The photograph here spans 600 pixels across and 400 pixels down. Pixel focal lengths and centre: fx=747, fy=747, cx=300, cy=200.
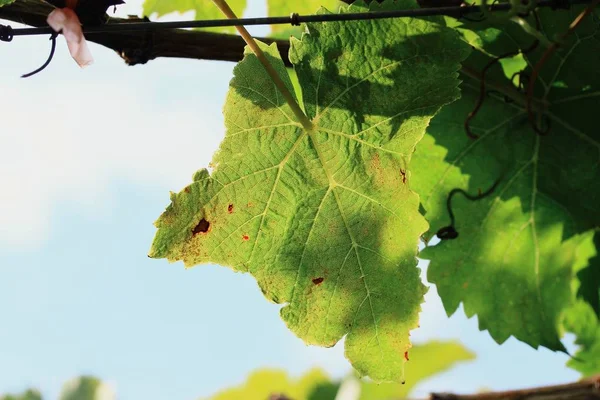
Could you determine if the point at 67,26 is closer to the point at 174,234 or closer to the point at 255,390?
the point at 174,234

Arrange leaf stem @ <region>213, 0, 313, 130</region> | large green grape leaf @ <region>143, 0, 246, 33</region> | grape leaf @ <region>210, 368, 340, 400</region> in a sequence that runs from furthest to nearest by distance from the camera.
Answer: large green grape leaf @ <region>143, 0, 246, 33</region> → grape leaf @ <region>210, 368, 340, 400</region> → leaf stem @ <region>213, 0, 313, 130</region>

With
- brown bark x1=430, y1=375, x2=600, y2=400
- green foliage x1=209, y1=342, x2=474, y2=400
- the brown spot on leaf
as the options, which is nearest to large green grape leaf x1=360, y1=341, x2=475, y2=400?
green foliage x1=209, y1=342, x2=474, y2=400

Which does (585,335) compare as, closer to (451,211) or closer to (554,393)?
(451,211)

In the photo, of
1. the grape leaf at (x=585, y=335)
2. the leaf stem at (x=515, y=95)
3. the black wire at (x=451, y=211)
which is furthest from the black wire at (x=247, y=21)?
the grape leaf at (x=585, y=335)

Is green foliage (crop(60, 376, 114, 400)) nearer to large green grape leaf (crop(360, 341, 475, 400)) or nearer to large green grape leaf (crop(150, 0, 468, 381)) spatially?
large green grape leaf (crop(150, 0, 468, 381))

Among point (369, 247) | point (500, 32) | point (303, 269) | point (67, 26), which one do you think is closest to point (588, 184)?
point (500, 32)

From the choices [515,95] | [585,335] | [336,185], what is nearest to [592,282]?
[585,335]
